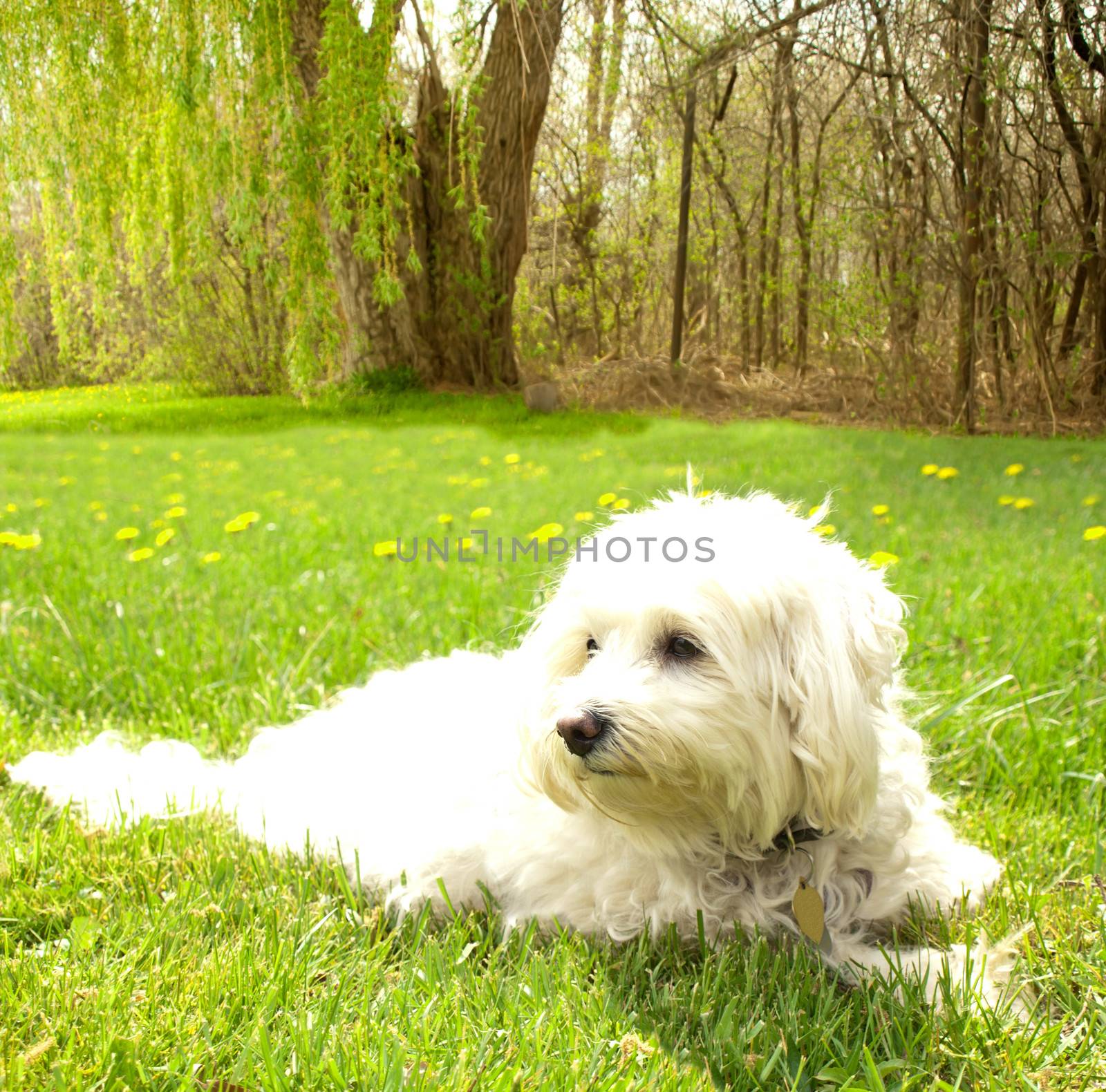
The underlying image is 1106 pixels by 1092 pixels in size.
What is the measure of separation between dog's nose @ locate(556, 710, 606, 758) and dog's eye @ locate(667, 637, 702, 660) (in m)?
0.17

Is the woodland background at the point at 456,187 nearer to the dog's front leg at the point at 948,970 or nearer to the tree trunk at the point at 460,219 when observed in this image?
the tree trunk at the point at 460,219

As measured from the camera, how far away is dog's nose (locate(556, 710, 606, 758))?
52.0 inches

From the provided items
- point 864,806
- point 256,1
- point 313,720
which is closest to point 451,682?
point 313,720

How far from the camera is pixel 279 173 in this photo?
8.62 ft

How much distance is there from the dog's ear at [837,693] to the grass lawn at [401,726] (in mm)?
307

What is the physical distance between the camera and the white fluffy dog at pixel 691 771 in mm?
1360

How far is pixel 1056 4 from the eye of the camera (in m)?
4.24

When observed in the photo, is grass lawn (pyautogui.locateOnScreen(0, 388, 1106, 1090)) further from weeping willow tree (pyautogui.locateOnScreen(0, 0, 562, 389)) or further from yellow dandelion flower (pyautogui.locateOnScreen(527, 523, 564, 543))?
weeping willow tree (pyautogui.locateOnScreen(0, 0, 562, 389))

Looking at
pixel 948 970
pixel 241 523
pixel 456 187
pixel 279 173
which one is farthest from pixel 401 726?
pixel 241 523

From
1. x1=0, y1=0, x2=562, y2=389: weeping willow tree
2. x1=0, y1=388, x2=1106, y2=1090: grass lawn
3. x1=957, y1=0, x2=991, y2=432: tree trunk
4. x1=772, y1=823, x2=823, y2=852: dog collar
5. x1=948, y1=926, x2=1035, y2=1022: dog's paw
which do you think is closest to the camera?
x1=0, y1=388, x2=1106, y2=1090: grass lawn

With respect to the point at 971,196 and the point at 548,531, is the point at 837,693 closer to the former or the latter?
the point at 548,531

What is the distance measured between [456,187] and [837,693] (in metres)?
1.94

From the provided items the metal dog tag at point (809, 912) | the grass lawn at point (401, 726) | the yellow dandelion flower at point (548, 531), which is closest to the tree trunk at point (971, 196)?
the grass lawn at point (401, 726)

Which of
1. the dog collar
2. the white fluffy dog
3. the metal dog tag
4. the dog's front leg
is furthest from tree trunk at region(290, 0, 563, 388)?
the dog's front leg
